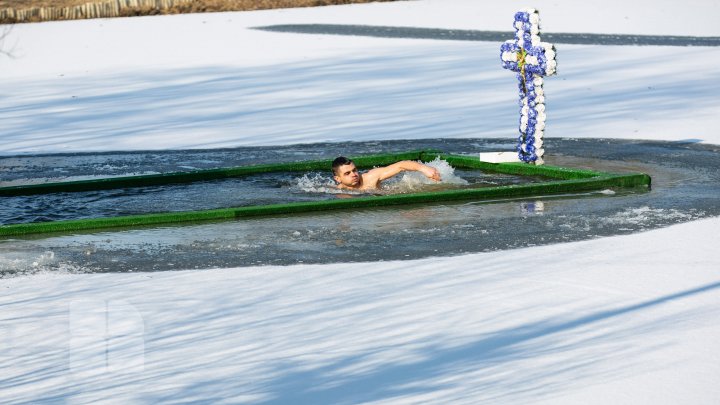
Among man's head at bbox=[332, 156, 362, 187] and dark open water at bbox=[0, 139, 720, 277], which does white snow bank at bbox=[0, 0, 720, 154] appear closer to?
dark open water at bbox=[0, 139, 720, 277]

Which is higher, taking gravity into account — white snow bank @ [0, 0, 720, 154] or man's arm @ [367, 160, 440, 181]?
white snow bank @ [0, 0, 720, 154]

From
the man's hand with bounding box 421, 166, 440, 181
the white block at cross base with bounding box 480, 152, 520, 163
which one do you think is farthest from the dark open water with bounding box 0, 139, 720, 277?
the man's hand with bounding box 421, 166, 440, 181

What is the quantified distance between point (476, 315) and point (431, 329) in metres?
0.36

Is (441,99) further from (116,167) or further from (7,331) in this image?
(7,331)

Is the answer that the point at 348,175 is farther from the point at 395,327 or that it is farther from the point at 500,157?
the point at 395,327

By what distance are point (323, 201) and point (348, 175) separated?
981mm

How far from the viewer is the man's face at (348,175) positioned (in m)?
11.1

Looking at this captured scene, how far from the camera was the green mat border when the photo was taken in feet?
32.1

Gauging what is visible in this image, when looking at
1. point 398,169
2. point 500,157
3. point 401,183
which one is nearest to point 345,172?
point 398,169

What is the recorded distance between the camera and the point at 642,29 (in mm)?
25328

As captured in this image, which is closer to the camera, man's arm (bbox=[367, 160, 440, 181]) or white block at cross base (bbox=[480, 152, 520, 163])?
man's arm (bbox=[367, 160, 440, 181])

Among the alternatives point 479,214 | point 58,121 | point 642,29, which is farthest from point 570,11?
point 479,214

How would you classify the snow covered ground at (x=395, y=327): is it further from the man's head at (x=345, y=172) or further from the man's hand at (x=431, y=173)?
the man's head at (x=345, y=172)

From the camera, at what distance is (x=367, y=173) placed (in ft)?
37.8
